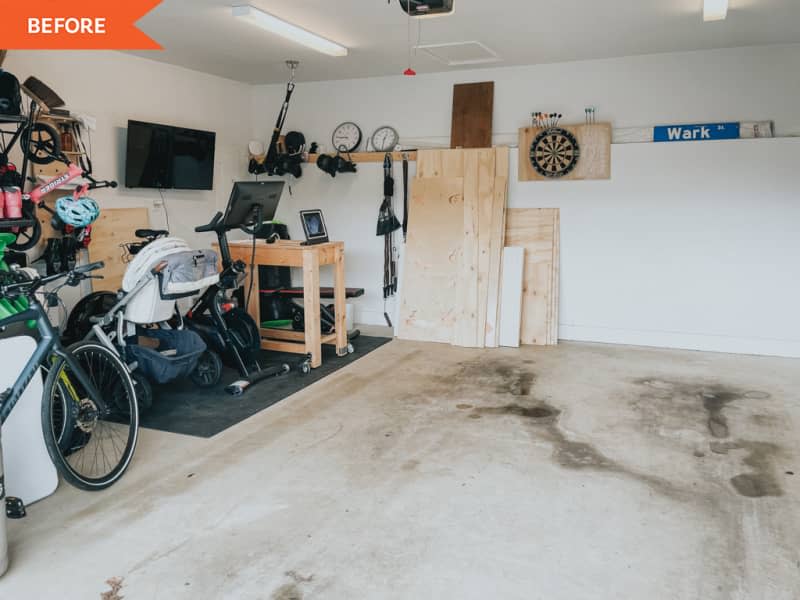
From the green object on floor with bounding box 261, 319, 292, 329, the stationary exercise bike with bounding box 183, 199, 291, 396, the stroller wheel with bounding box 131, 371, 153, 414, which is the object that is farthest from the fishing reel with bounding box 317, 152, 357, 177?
the stroller wheel with bounding box 131, 371, 153, 414

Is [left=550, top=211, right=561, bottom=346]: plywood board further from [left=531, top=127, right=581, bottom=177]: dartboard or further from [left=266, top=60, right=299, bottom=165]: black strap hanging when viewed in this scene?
[left=266, top=60, right=299, bottom=165]: black strap hanging

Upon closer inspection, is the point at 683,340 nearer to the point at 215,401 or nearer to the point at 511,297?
the point at 511,297

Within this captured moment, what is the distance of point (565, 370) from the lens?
17.3 feet

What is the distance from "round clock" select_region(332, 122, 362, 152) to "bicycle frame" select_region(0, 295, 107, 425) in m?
4.58

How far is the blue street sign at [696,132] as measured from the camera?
568cm

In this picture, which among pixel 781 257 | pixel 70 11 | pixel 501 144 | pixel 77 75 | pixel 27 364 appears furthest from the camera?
pixel 501 144

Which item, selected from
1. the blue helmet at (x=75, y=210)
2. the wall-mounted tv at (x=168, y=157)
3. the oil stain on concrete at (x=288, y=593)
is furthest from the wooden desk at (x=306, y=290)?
the oil stain on concrete at (x=288, y=593)

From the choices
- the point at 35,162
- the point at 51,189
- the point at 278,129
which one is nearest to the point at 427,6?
the point at 51,189

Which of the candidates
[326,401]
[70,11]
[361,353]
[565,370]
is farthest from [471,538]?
[70,11]

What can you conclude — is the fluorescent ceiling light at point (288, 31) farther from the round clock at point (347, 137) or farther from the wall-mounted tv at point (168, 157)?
A: the wall-mounted tv at point (168, 157)

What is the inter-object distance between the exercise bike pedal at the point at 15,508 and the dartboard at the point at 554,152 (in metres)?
5.12

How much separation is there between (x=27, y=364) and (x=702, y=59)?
226 inches

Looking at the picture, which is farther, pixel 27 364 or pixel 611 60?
pixel 611 60

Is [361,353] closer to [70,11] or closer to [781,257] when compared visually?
[70,11]
